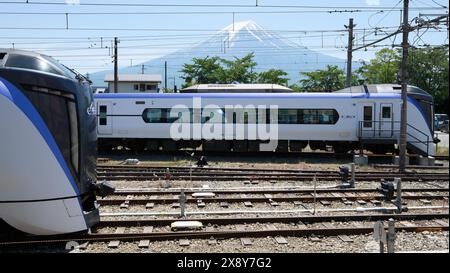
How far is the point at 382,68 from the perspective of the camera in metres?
44.6

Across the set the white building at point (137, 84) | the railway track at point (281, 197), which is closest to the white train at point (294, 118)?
the railway track at point (281, 197)

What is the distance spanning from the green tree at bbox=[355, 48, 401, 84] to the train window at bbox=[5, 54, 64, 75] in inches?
1581

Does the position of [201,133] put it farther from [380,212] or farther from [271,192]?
[380,212]

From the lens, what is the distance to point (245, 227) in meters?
8.57

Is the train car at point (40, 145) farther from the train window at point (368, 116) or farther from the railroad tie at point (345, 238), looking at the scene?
the train window at point (368, 116)

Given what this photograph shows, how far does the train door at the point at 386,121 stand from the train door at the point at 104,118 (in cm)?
1286

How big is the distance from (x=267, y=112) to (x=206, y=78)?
31.2 metres

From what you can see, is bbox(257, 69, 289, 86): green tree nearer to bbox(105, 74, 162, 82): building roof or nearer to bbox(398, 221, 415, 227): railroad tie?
bbox(105, 74, 162, 82): building roof

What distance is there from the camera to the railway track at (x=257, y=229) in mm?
7355

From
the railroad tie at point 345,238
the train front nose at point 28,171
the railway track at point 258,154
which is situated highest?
the train front nose at point 28,171

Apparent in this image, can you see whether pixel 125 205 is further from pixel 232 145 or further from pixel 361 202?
pixel 232 145

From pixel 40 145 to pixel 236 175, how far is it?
9518mm

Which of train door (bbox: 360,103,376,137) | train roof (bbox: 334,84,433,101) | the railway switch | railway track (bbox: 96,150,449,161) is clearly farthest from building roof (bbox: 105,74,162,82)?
the railway switch
